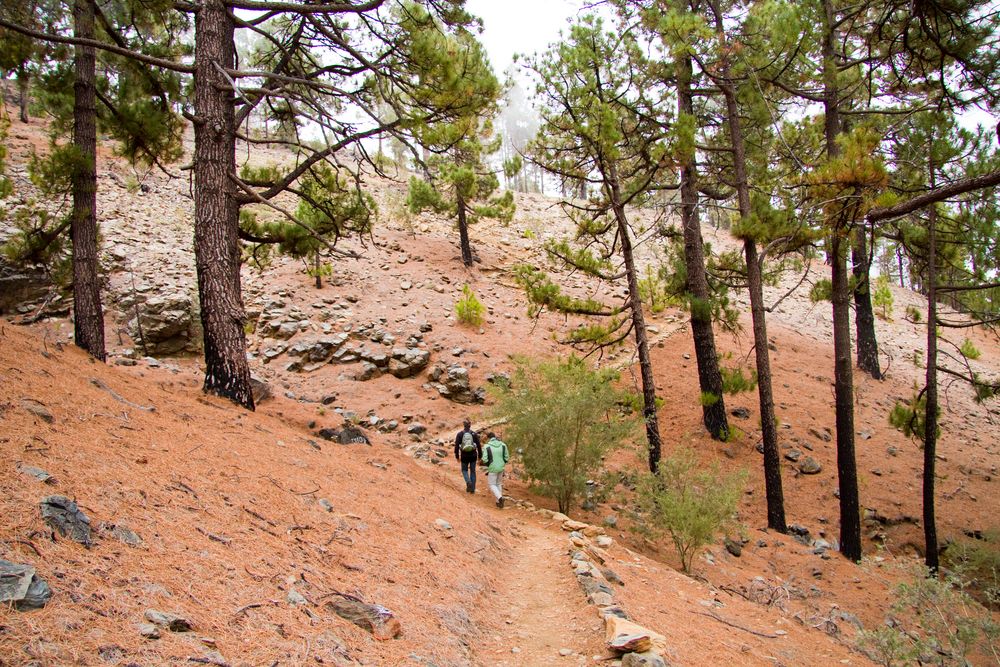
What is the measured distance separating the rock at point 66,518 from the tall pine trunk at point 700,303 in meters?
10.6

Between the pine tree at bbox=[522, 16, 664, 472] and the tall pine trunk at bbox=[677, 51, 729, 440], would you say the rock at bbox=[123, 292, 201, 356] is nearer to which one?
the pine tree at bbox=[522, 16, 664, 472]

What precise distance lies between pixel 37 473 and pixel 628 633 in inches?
156

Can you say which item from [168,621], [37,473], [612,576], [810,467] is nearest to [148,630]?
[168,621]

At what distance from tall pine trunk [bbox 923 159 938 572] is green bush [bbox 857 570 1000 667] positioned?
3810 mm

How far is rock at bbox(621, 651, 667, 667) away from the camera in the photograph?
3.50 m

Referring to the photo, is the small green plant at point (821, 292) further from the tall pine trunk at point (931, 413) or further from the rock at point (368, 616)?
the rock at point (368, 616)

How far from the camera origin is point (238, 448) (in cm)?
541

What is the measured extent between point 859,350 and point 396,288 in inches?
604

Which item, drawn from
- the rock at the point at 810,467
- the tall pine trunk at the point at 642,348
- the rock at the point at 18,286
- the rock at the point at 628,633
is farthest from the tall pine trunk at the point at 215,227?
the rock at the point at 810,467

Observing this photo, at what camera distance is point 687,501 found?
7.20m

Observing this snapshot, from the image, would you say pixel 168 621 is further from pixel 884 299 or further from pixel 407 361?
pixel 884 299

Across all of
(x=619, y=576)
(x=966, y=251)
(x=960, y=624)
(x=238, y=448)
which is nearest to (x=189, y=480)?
(x=238, y=448)

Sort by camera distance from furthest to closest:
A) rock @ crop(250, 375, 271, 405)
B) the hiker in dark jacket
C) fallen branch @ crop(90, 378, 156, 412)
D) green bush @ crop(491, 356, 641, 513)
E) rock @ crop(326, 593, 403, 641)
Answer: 1. rock @ crop(250, 375, 271, 405)
2. the hiker in dark jacket
3. green bush @ crop(491, 356, 641, 513)
4. fallen branch @ crop(90, 378, 156, 412)
5. rock @ crop(326, 593, 403, 641)

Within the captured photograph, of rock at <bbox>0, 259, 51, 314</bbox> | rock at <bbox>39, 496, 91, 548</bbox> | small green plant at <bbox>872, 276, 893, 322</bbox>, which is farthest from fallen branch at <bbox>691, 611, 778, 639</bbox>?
small green plant at <bbox>872, 276, 893, 322</bbox>
